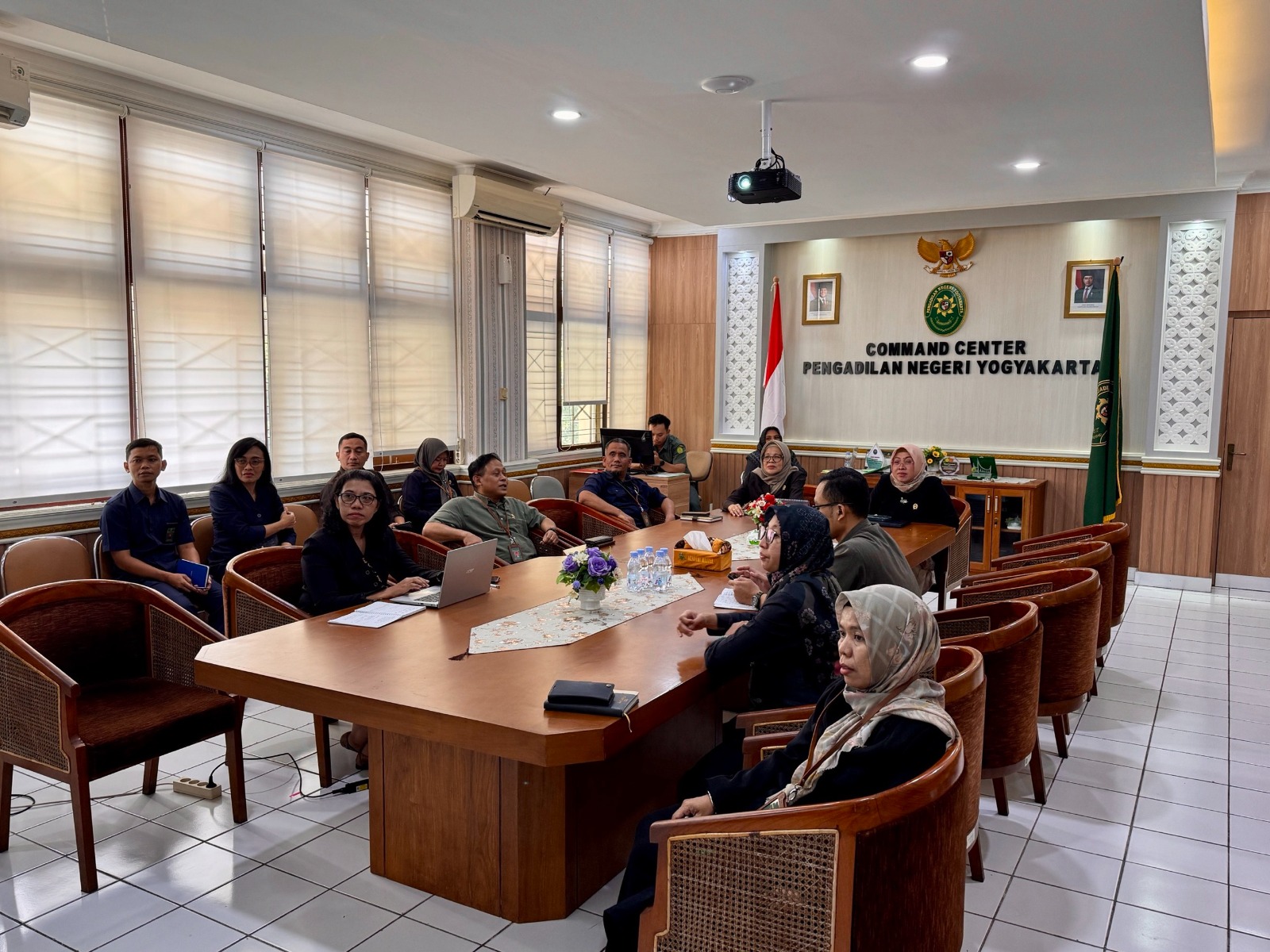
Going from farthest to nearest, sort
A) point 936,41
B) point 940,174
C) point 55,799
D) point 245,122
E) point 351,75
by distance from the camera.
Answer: point 940,174 < point 245,122 < point 351,75 < point 936,41 < point 55,799

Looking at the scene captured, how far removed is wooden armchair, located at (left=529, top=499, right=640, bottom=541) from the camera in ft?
18.5

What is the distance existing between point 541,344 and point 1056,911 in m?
6.27

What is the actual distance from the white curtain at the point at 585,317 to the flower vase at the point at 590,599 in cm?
530

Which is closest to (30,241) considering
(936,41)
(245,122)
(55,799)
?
(245,122)

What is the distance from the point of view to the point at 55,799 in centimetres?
340

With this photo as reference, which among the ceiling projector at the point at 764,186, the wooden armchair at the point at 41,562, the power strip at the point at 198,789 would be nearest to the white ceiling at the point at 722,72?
the ceiling projector at the point at 764,186

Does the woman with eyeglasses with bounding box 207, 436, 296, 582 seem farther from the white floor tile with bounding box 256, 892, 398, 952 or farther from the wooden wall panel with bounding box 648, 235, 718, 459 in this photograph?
the wooden wall panel with bounding box 648, 235, 718, 459

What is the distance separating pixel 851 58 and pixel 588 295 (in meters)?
5.10

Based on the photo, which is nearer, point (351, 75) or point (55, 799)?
point (55, 799)

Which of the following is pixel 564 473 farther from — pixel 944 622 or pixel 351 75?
pixel 944 622

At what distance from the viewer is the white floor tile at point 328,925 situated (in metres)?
2.55

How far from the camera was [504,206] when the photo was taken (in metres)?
7.14

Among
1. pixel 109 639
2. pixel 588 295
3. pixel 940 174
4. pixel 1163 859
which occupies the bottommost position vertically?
pixel 1163 859

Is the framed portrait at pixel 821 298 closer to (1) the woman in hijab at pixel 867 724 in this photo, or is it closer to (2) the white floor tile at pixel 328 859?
(2) the white floor tile at pixel 328 859
